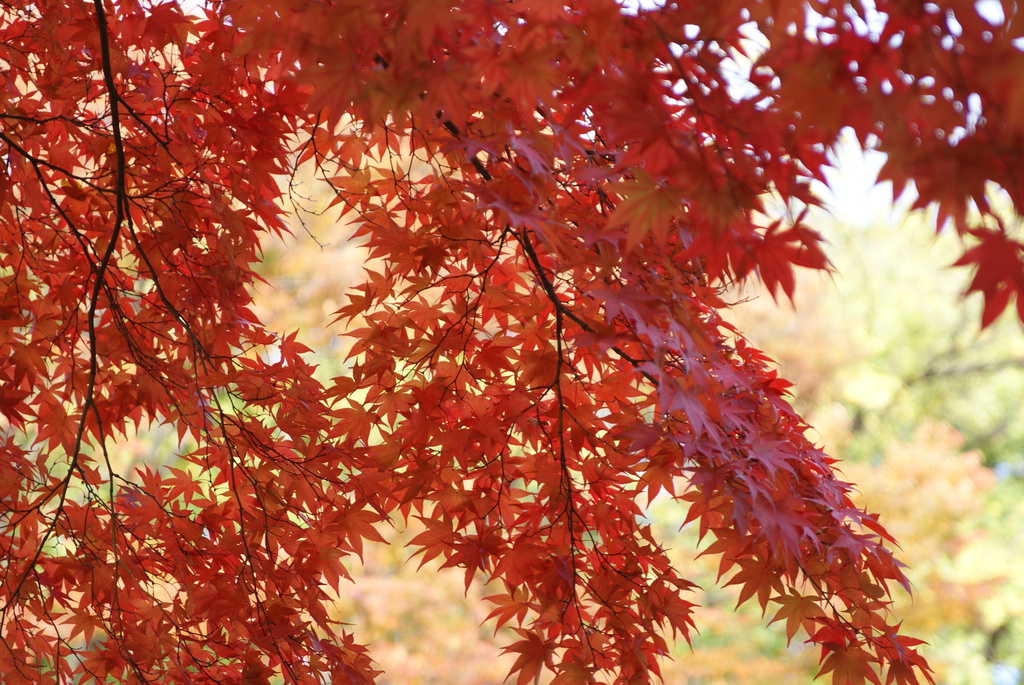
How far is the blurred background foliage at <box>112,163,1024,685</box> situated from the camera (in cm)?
518

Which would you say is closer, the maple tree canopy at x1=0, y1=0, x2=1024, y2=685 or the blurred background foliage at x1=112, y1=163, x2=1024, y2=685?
the maple tree canopy at x1=0, y1=0, x2=1024, y2=685

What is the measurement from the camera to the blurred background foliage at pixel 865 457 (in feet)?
17.0

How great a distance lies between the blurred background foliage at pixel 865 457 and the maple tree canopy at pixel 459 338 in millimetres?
2416

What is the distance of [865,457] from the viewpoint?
23.1 feet

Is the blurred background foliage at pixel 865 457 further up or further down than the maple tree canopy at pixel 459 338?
further up

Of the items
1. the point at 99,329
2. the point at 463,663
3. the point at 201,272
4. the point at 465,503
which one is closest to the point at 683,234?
the point at 465,503

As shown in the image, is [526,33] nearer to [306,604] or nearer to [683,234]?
[683,234]

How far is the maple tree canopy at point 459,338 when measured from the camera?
0.98 m

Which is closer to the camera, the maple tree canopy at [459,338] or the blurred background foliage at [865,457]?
the maple tree canopy at [459,338]

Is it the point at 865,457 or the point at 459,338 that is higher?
the point at 865,457

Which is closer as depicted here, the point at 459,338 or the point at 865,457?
the point at 459,338

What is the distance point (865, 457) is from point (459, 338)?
6.35 metres

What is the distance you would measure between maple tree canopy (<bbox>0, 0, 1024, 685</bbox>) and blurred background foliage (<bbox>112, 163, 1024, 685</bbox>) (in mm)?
2416

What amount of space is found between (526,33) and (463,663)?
4.73 metres
